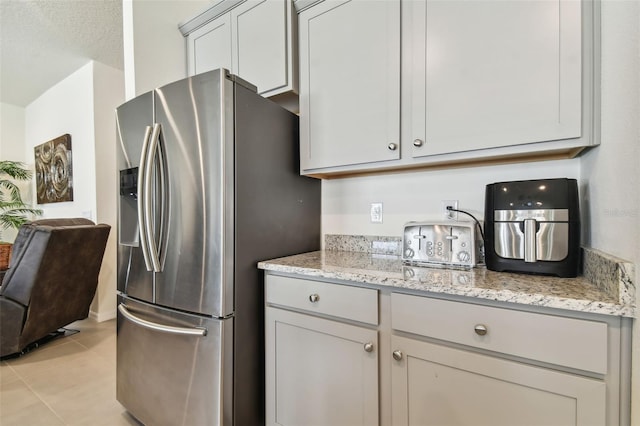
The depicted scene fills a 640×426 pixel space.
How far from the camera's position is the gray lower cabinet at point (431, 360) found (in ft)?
2.55

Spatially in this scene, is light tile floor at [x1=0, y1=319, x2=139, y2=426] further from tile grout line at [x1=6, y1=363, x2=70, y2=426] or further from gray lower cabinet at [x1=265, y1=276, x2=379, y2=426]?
gray lower cabinet at [x1=265, y1=276, x2=379, y2=426]

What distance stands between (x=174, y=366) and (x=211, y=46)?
1919 mm

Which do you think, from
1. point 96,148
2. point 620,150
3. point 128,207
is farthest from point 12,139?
point 620,150

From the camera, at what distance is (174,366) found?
1.34 meters

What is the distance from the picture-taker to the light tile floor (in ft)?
5.44

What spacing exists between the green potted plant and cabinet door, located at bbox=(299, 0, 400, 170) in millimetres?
4535

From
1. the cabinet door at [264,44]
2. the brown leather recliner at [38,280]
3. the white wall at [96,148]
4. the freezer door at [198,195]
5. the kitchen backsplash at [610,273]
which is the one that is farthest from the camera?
the white wall at [96,148]

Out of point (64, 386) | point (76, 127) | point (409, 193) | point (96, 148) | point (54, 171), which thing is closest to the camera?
point (409, 193)

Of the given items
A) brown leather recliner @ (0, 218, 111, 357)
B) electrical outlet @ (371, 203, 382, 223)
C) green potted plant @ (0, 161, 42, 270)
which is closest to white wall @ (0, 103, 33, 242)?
green potted plant @ (0, 161, 42, 270)

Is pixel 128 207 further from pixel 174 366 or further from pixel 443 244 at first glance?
pixel 443 244

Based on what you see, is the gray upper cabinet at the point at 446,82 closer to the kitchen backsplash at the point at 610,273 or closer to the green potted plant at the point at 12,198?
the kitchen backsplash at the point at 610,273

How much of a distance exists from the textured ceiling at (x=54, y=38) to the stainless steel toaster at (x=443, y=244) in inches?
120

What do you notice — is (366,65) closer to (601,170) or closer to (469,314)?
(601,170)

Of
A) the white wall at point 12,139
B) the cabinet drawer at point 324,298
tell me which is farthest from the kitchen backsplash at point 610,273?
the white wall at point 12,139
